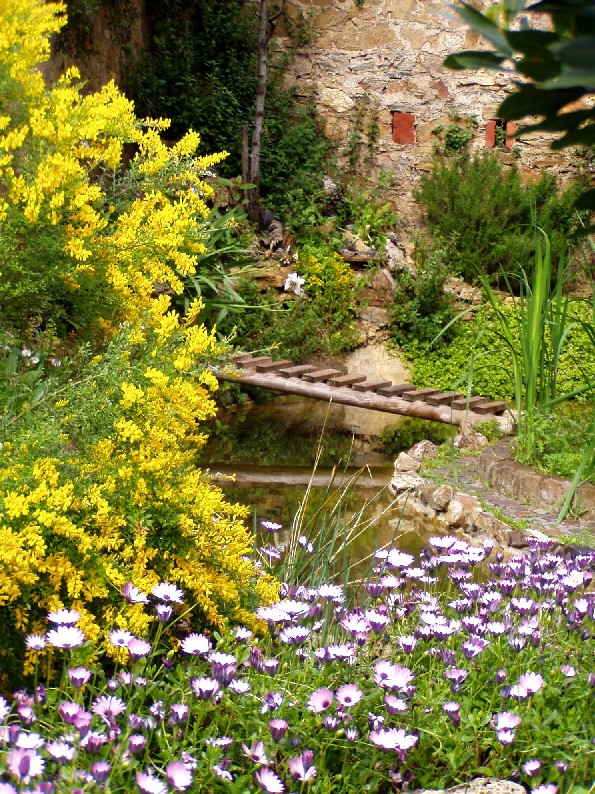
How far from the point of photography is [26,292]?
2623 millimetres

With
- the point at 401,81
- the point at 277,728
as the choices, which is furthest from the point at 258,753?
the point at 401,81

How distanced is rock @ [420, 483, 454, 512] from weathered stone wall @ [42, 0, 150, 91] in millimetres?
4285

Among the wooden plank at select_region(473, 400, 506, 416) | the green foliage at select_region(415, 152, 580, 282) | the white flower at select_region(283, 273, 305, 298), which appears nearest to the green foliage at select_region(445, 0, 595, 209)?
the wooden plank at select_region(473, 400, 506, 416)

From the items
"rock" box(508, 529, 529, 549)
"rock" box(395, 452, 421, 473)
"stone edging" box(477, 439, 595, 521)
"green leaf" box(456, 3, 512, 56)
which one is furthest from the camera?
"rock" box(395, 452, 421, 473)

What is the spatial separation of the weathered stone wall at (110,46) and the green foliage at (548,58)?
659cm

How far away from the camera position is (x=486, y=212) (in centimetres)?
849

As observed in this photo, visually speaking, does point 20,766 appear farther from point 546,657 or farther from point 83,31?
point 83,31

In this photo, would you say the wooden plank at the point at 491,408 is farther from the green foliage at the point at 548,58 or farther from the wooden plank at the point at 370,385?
the green foliage at the point at 548,58

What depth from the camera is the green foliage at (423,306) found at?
8.33 metres

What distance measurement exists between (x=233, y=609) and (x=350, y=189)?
7.68m

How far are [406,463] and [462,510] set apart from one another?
0.97 m

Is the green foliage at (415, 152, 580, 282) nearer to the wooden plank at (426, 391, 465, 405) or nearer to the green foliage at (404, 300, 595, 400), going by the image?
the green foliage at (404, 300, 595, 400)

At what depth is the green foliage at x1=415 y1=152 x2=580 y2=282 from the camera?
843 cm

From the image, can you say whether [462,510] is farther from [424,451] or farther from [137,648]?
[137,648]
